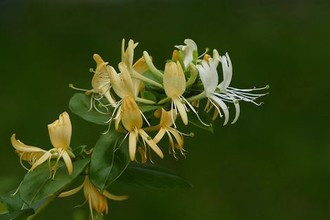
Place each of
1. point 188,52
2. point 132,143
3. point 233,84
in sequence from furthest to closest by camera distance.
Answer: point 233,84 → point 188,52 → point 132,143

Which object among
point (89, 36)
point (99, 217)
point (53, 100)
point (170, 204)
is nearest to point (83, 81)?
point (53, 100)

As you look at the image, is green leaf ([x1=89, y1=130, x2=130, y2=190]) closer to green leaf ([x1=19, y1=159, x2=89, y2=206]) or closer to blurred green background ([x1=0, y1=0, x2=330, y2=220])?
green leaf ([x1=19, y1=159, x2=89, y2=206])

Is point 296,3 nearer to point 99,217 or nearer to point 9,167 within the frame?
point 9,167

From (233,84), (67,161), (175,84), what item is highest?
(175,84)

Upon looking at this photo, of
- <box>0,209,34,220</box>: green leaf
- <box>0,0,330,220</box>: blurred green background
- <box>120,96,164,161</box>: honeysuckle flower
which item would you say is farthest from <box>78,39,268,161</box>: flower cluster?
<box>0,0,330,220</box>: blurred green background

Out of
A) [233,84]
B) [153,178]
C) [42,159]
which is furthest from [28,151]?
[233,84]

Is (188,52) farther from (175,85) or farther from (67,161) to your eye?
(67,161)
